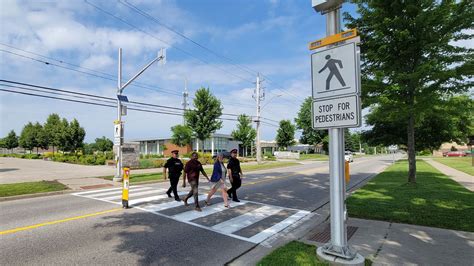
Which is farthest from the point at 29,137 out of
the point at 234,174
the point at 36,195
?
the point at 234,174

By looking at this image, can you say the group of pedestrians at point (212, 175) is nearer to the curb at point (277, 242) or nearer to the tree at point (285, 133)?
the curb at point (277, 242)

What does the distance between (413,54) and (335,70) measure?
8.55 m

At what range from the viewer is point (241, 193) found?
11.5 meters

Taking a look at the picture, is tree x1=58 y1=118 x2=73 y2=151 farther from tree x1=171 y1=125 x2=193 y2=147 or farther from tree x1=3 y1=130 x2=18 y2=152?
tree x1=3 y1=130 x2=18 y2=152

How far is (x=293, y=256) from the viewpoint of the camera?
4535 mm

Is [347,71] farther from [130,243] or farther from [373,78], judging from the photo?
[373,78]

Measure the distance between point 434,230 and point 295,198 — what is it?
5.11 m

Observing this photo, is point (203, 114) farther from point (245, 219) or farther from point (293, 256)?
point (293, 256)

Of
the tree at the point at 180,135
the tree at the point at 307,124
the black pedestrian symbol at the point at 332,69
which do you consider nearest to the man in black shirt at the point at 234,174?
the black pedestrian symbol at the point at 332,69

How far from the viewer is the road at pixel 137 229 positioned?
4797 mm

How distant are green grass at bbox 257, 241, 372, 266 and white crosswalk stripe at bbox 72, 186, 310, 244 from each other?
0.87m

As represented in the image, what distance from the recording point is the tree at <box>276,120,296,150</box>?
194 ft

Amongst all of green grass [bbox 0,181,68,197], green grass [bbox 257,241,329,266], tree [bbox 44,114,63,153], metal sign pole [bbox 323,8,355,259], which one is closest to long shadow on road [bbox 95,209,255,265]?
green grass [bbox 257,241,329,266]

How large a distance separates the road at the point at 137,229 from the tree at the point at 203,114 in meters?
25.9
